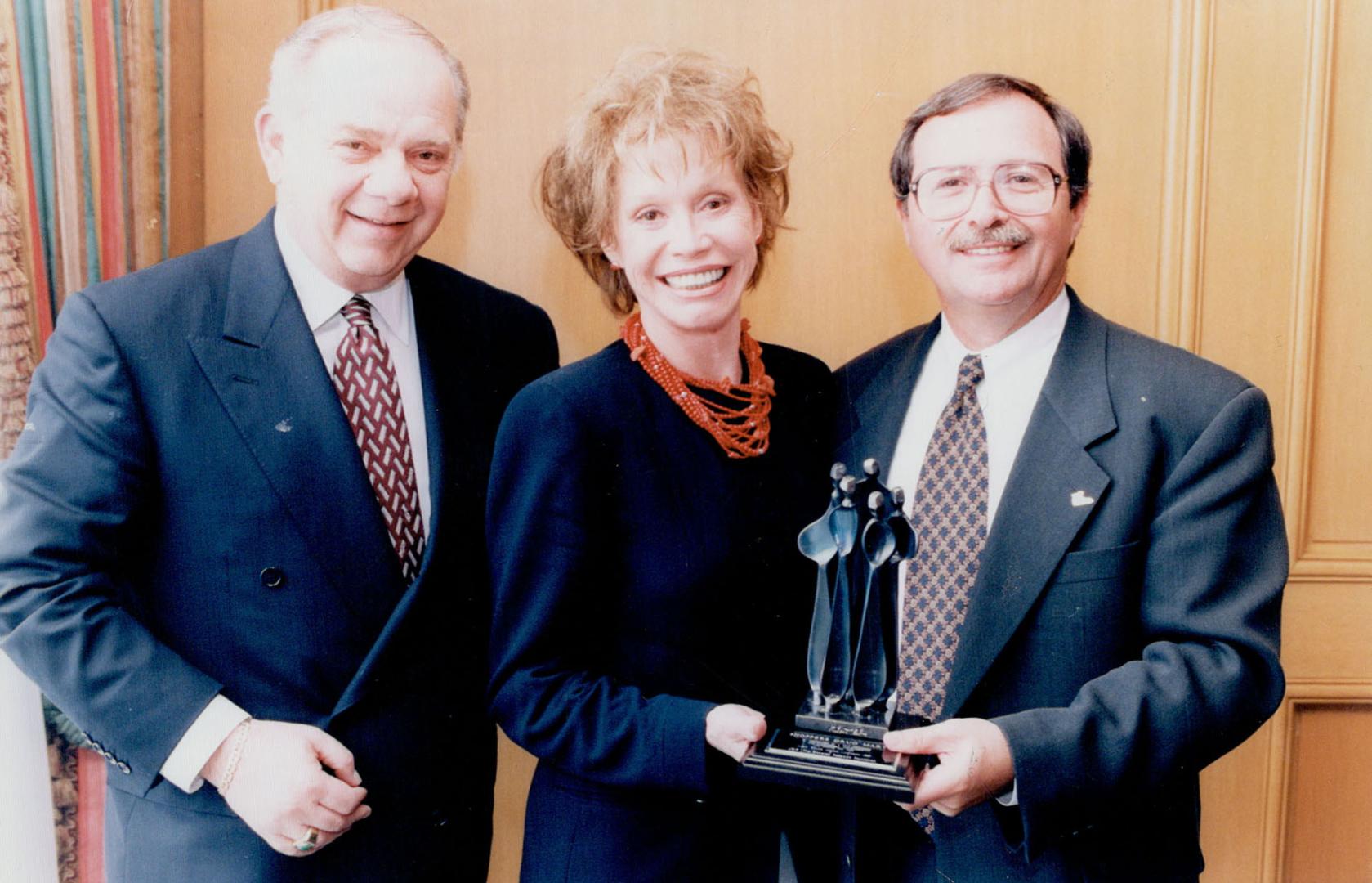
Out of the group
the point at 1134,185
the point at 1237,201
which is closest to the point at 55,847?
the point at 1134,185

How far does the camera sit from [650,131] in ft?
5.58

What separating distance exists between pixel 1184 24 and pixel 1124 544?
4.36 feet

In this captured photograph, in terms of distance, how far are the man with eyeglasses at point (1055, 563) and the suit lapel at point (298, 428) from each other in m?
0.85

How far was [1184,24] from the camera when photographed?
233cm

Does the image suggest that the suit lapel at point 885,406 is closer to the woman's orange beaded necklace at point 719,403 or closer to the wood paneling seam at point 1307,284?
the woman's orange beaded necklace at point 719,403

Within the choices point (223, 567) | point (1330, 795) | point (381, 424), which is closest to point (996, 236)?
point (381, 424)

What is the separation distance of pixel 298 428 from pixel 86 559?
35cm

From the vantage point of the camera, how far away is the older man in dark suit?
5.18 ft

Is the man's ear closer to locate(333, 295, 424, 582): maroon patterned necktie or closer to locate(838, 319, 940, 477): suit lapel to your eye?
locate(333, 295, 424, 582): maroon patterned necktie

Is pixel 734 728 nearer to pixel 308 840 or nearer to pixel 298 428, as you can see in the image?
pixel 308 840

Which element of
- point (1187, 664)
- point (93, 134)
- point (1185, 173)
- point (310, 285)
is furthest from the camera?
point (1185, 173)

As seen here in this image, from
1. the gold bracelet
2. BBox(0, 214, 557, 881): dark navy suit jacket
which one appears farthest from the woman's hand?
the gold bracelet

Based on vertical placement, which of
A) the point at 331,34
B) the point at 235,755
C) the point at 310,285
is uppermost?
the point at 331,34

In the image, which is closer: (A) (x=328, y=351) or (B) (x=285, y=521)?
(B) (x=285, y=521)
